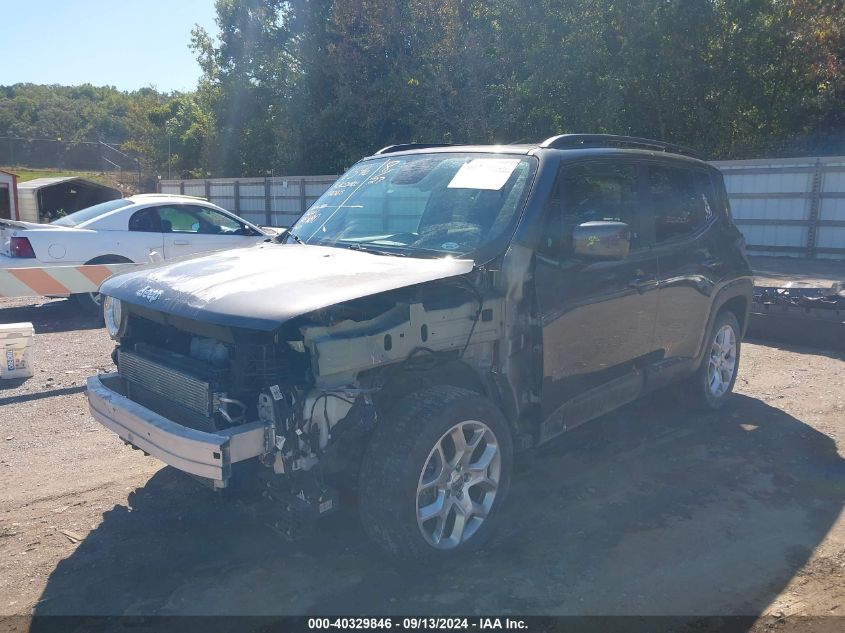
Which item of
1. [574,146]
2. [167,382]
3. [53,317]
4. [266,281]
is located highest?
[574,146]

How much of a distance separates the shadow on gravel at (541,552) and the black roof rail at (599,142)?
2.11m

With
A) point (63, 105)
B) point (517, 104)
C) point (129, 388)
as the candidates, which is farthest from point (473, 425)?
point (63, 105)

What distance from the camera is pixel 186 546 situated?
396 cm

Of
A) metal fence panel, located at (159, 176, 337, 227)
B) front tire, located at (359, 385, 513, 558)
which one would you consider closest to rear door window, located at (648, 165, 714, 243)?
front tire, located at (359, 385, 513, 558)

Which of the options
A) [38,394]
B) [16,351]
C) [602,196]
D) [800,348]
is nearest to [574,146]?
[602,196]

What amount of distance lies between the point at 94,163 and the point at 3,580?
53352 millimetres

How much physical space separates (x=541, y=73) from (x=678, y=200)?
17299mm

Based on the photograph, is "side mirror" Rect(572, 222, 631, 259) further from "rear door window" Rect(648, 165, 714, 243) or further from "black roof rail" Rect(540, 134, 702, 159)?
"rear door window" Rect(648, 165, 714, 243)

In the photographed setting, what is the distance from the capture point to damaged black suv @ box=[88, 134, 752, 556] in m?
3.34

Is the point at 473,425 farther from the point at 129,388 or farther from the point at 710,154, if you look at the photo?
the point at 710,154

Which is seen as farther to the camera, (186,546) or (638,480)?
(638,480)

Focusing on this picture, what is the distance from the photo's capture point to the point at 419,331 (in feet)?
→ 11.9

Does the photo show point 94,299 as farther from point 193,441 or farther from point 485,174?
point 193,441

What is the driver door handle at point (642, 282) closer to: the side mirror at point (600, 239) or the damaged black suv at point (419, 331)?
the damaged black suv at point (419, 331)
